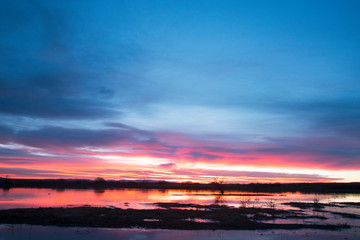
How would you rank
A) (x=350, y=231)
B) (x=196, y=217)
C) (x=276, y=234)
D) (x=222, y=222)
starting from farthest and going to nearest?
(x=196, y=217), (x=222, y=222), (x=350, y=231), (x=276, y=234)

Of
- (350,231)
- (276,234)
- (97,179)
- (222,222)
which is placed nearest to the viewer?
(276,234)

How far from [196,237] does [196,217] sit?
34.0 ft

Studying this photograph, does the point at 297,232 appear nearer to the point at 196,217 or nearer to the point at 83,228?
the point at 196,217

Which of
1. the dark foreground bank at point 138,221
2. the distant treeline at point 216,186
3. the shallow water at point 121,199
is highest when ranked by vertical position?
the dark foreground bank at point 138,221

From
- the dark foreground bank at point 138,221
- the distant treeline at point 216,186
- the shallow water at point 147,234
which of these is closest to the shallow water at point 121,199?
the dark foreground bank at point 138,221

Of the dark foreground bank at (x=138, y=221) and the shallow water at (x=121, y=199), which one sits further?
the shallow water at (x=121, y=199)

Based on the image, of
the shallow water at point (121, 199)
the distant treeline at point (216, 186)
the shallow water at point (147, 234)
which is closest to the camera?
the shallow water at point (147, 234)

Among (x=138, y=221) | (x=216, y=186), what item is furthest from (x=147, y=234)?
(x=216, y=186)

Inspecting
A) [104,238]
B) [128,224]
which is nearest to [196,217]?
[128,224]

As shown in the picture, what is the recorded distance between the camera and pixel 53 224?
25.7 metres

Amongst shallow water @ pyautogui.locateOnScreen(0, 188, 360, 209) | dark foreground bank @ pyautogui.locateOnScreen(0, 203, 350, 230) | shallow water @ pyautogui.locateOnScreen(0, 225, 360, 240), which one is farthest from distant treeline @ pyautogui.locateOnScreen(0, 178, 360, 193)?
shallow water @ pyautogui.locateOnScreen(0, 225, 360, 240)

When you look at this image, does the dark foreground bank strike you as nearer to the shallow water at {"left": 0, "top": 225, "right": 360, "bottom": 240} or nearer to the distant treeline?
the shallow water at {"left": 0, "top": 225, "right": 360, "bottom": 240}

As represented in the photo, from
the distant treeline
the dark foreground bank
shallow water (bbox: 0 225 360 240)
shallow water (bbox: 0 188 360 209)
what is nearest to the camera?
shallow water (bbox: 0 225 360 240)

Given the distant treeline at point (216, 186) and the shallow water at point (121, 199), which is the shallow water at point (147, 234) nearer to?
the shallow water at point (121, 199)
